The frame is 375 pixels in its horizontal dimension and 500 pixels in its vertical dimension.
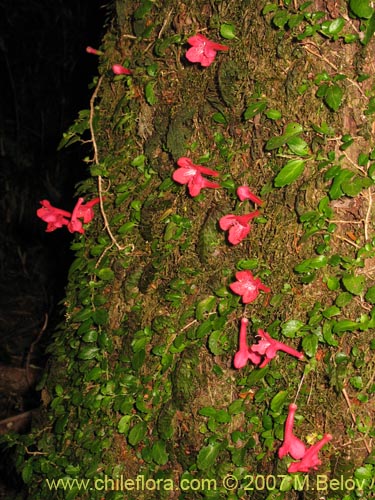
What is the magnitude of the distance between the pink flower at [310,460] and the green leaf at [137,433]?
1.62 ft

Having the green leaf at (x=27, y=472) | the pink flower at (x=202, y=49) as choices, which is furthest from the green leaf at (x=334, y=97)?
the green leaf at (x=27, y=472)

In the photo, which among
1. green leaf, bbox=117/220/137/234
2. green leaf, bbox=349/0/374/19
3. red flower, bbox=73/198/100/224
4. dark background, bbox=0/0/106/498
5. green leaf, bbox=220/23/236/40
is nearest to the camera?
green leaf, bbox=349/0/374/19

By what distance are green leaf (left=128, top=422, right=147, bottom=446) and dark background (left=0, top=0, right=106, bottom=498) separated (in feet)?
12.7

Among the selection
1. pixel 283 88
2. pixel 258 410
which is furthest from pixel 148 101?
pixel 258 410

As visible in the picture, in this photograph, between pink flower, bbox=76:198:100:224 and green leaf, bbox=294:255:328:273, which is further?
pink flower, bbox=76:198:100:224

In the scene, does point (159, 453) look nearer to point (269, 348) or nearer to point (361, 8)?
point (269, 348)

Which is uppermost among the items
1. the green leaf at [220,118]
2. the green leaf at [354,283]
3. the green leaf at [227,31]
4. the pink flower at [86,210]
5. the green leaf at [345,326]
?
the green leaf at [227,31]

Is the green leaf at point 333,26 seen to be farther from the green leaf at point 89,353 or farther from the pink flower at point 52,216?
the green leaf at point 89,353

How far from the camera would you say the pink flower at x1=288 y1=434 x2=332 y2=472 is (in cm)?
160

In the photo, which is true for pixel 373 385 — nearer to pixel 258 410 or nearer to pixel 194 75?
pixel 258 410

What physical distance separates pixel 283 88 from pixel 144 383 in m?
1.03

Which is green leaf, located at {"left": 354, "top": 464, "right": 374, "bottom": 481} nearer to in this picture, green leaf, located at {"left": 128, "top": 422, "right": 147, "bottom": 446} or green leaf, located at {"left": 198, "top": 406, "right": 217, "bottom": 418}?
green leaf, located at {"left": 198, "top": 406, "right": 217, "bottom": 418}

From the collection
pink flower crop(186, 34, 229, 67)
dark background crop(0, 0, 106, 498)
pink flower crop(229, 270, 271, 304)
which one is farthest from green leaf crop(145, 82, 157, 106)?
dark background crop(0, 0, 106, 498)

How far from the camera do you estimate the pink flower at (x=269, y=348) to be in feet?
5.34
